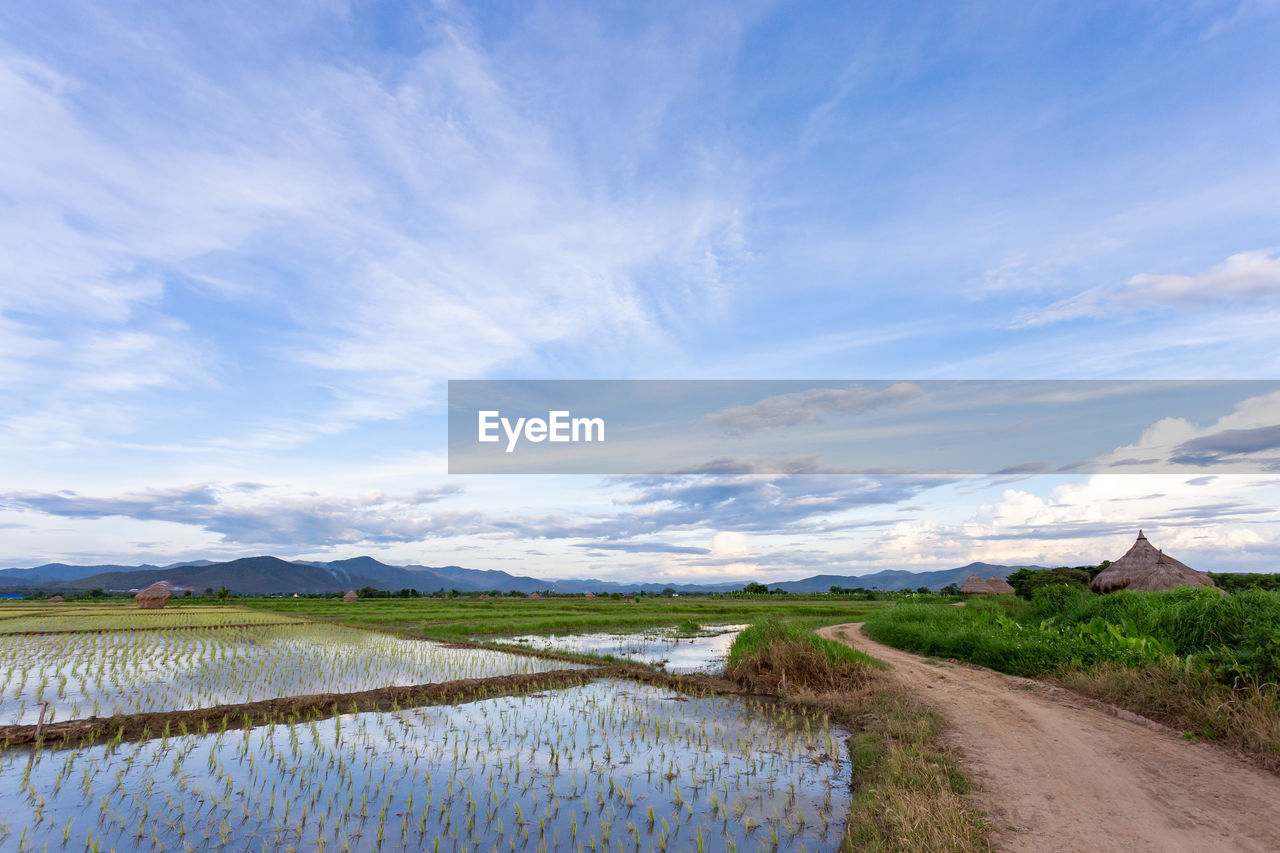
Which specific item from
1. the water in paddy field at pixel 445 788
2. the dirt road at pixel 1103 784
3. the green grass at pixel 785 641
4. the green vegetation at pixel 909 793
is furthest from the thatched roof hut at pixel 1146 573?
the water in paddy field at pixel 445 788

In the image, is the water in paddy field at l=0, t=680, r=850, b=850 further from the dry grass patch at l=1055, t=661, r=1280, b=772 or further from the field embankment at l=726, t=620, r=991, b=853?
the dry grass patch at l=1055, t=661, r=1280, b=772

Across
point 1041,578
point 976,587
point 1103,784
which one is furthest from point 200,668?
point 1041,578

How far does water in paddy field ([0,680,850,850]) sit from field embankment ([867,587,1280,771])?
5165mm

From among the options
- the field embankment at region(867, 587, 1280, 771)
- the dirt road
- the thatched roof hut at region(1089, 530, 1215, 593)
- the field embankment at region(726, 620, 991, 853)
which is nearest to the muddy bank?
the field embankment at region(726, 620, 991, 853)

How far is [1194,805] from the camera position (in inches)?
269

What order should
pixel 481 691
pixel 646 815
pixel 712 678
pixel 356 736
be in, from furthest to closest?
pixel 712 678 < pixel 481 691 < pixel 356 736 < pixel 646 815

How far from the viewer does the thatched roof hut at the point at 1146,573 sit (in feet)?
A: 90.4

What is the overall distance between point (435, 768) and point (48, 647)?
21.5 meters

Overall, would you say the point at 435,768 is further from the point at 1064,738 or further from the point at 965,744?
the point at 1064,738

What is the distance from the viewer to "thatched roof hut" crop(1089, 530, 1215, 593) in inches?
1085

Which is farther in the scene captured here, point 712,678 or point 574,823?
point 712,678

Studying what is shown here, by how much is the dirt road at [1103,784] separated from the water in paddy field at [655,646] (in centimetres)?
1004

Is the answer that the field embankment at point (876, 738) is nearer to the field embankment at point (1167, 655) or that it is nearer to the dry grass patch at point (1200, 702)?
the dry grass patch at point (1200, 702)

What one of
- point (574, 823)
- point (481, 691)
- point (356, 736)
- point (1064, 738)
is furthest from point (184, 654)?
point (1064, 738)
